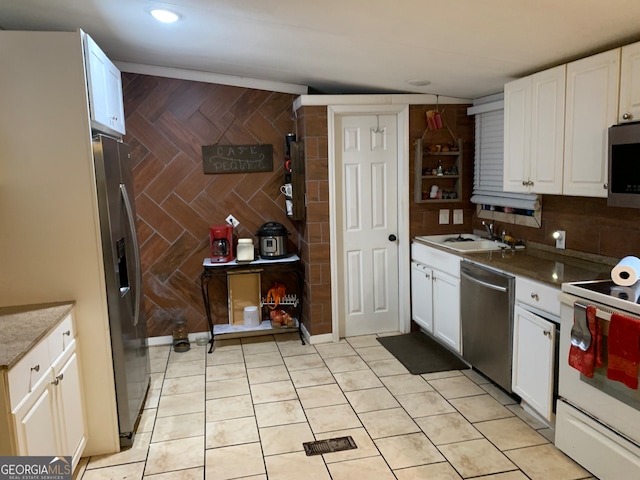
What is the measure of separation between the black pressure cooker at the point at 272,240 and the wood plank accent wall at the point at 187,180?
0.24 meters

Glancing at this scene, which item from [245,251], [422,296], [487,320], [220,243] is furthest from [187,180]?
[487,320]

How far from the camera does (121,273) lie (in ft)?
9.68

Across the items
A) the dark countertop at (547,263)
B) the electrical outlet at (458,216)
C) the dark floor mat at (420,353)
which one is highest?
the electrical outlet at (458,216)

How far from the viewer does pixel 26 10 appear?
2.97m

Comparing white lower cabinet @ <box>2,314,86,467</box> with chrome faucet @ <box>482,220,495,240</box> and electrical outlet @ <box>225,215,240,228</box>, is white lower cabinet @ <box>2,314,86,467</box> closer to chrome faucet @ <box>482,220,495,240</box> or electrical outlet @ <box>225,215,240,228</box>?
electrical outlet @ <box>225,215,240,228</box>

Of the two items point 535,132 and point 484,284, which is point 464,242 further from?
point 535,132

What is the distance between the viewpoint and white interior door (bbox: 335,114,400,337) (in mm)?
4402

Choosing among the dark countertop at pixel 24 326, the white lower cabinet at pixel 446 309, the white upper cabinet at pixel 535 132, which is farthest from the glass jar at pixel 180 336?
the white upper cabinet at pixel 535 132

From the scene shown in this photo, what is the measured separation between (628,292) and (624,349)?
317mm

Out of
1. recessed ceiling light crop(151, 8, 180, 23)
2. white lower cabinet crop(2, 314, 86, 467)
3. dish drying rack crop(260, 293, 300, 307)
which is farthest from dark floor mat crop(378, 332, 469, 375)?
recessed ceiling light crop(151, 8, 180, 23)

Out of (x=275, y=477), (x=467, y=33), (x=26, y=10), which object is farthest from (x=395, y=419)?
(x=26, y=10)

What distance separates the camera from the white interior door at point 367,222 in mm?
4402

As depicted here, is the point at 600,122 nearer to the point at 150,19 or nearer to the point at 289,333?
the point at 150,19

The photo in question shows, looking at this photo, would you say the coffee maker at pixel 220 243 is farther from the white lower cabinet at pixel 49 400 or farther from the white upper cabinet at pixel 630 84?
the white upper cabinet at pixel 630 84
